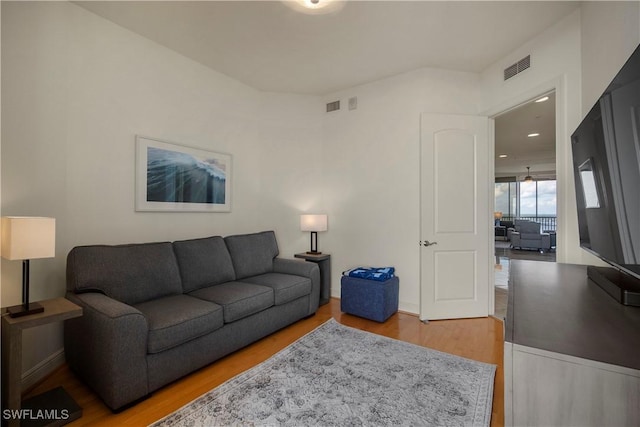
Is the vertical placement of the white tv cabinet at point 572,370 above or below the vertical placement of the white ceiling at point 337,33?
below

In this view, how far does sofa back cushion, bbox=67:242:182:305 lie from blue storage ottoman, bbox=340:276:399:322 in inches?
70.2

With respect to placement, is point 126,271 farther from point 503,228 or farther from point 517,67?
point 503,228

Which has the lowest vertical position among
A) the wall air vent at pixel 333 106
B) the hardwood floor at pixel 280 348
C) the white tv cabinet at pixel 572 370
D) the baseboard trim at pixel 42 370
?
the hardwood floor at pixel 280 348

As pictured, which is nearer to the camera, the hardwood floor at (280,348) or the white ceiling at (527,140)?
the hardwood floor at (280,348)

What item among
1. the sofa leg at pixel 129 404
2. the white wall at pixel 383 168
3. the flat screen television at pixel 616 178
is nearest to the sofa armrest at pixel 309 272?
the white wall at pixel 383 168

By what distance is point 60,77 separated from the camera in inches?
87.9

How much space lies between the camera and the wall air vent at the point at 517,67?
2770 mm

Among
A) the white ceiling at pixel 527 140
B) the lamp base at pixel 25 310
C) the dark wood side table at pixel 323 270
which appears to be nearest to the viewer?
the lamp base at pixel 25 310

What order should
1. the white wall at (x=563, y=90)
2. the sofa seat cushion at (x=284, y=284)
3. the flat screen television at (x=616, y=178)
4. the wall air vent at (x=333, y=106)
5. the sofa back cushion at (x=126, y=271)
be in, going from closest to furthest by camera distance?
1. the flat screen television at (x=616, y=178)
2. the sofa back cushion at (x=126, y=271)
3. the white wall at (x=563, y=90)
4. the sofa seat cushion at (x=284, y=284)
5. the wall air vent at (x=333, y=106)

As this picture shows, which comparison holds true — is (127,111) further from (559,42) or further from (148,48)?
(559,42)

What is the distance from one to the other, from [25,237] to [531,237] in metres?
10.2

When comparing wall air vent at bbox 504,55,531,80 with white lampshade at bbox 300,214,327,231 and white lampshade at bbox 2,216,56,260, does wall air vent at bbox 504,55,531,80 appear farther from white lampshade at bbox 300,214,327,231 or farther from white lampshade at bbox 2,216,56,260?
white lampshade at bbox 2,216,56,260

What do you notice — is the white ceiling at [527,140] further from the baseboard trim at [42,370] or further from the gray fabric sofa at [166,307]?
the baseboard trim at [42,370]

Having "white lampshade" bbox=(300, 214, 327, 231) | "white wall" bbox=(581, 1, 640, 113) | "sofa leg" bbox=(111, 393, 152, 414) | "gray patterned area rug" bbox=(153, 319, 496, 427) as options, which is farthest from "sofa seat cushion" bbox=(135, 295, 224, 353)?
"white wall" bbox=(581, 1, 640, 113)
